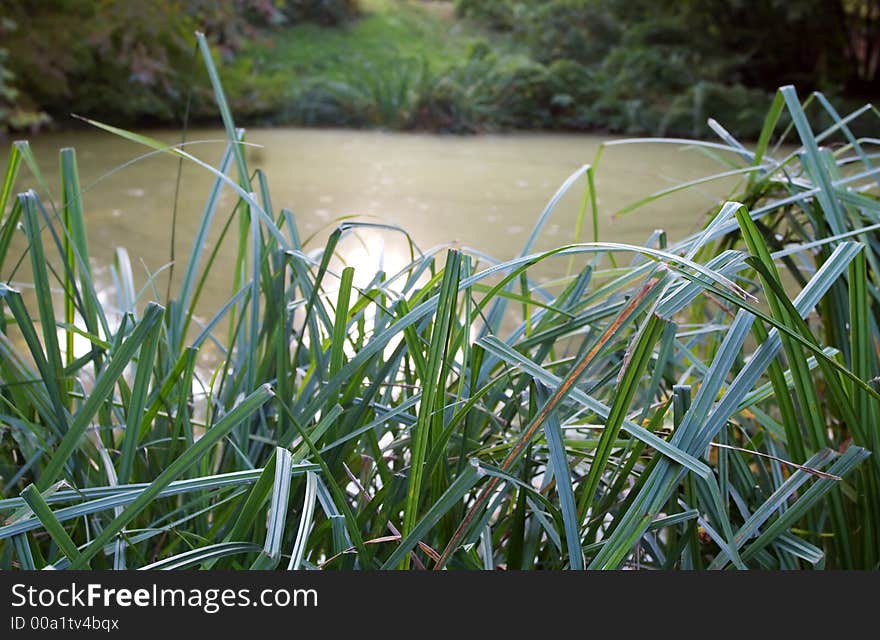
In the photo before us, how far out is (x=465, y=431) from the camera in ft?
1.89

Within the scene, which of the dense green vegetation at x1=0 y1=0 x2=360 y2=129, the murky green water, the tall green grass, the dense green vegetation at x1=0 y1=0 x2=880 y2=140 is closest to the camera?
the tall green grass

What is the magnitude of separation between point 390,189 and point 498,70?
10.8 feet

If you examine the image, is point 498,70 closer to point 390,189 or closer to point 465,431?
point 390,189

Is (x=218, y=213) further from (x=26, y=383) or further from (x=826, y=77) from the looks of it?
(x=826, y=77)

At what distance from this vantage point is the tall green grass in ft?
1.55

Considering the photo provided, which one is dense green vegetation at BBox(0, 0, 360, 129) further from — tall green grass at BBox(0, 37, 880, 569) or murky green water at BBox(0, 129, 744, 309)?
tall green grass at BBox(0, 37, 880, 569)

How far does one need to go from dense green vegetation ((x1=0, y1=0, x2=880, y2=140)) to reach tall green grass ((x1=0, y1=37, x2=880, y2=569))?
518 cm

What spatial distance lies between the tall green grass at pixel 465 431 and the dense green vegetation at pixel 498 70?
5.18 m

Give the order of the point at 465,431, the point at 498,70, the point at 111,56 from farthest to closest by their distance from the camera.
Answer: the point at 498,70, the point at 111,56, the point at 465,431

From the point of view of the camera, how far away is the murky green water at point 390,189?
11.8 feet

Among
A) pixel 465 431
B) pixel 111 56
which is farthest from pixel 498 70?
pixel 465 431

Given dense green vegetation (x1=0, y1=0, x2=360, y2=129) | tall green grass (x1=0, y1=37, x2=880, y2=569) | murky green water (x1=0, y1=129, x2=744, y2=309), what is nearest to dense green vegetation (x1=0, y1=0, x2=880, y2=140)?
dense green vegetation (x1=0, y1=0, x2=360, y2=129)

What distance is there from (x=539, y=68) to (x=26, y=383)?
7.18 meters

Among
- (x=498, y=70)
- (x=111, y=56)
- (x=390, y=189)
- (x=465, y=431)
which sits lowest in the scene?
(x=390, y=189)
